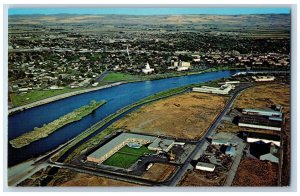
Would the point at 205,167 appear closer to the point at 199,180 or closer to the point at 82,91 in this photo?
the point at 199,180

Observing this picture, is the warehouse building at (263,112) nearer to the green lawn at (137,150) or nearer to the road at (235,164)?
the road at (235,164)

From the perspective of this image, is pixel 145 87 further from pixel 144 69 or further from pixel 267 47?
pixel 267 47

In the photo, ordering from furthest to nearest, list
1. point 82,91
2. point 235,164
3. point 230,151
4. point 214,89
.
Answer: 1. point 214,89
2. point 82,91
3. point 230,151
4. point 235,164

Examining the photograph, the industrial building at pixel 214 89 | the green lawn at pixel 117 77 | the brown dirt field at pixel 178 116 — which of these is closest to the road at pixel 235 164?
the brown dirt field at pixel 178 116

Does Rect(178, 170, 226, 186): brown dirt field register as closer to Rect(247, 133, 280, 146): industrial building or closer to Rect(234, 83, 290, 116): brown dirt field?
Rect(247, 133, 280, 146): industrial building

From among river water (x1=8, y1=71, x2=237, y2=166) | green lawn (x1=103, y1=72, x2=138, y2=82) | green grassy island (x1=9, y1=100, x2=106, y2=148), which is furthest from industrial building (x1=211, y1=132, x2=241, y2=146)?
green lawn (x1=103, y1=72, x2=138, y2=82)

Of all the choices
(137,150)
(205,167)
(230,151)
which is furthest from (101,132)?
(230,151)
